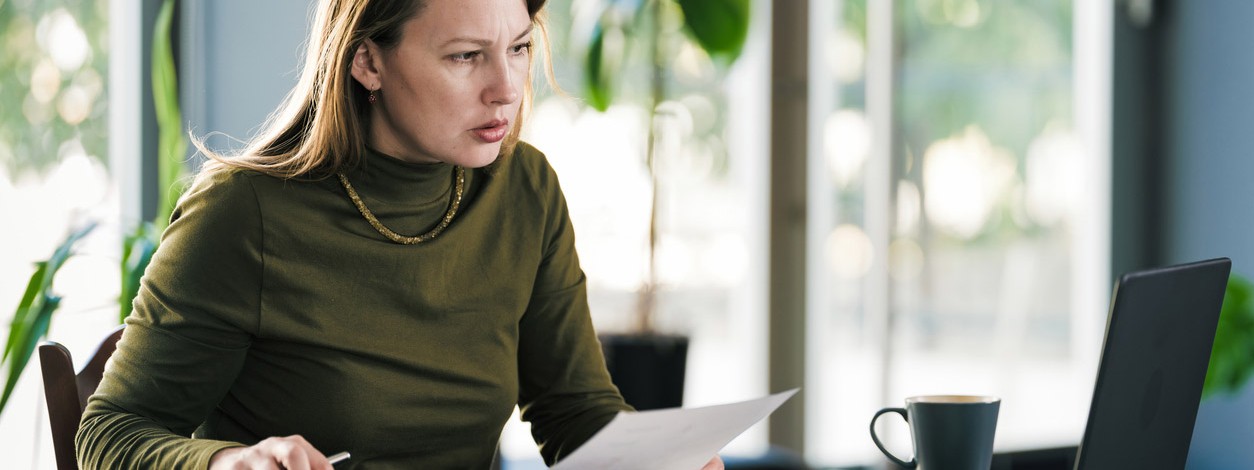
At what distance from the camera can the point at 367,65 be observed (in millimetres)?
1204

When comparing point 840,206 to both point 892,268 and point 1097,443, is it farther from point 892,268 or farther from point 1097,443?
point 1097,443

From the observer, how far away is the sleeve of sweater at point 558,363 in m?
1.32

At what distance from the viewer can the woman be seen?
3.60 feet

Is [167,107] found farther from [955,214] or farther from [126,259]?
[955,214]

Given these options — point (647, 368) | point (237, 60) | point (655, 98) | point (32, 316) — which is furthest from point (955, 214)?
point (32, 316)

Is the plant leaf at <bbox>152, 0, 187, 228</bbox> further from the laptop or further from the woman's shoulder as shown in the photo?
the laptop

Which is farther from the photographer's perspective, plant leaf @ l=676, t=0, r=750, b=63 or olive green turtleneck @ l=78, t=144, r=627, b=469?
plant leaf @ l=676, t=0, r=750, b=63

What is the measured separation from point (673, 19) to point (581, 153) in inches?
16.5

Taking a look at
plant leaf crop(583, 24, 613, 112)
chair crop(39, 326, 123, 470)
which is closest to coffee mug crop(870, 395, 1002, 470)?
chair crop(39, 326, 123, 470)

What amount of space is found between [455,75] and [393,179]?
0.48 ft

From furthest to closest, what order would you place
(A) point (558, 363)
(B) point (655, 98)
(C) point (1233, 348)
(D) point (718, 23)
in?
(C) point (1233, 348), (B) point (655, 98), (D) point (718, 23), (A) point (558, 363)

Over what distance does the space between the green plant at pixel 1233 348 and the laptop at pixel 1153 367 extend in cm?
225

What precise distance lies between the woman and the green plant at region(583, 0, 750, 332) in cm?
137

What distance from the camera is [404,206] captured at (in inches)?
49.1
